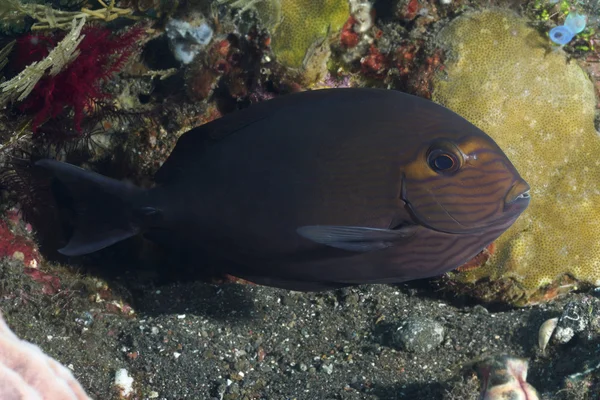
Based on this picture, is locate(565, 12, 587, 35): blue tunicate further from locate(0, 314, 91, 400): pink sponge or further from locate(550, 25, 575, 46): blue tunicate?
locate(0, 314, 91, 400): pink sponge

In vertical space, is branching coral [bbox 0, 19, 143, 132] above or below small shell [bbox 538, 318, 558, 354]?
above

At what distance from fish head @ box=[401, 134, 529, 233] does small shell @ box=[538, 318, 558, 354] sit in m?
1.54

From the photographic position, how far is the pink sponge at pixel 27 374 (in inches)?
69.4

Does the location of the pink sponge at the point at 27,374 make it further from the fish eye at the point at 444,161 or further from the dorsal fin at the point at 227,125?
the fish eye at the point at 444,161

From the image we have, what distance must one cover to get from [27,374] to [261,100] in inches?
105

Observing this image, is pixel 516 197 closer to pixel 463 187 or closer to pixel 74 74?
pixel 463 187

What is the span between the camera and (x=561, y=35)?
4.08 meters

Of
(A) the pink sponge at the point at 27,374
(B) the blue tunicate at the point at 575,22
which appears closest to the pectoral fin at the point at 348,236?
(A) the pink sponge at the point at 27,374

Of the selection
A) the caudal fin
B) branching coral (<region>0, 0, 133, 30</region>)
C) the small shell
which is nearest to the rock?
the small shell

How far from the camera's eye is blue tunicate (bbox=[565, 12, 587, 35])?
12.9 ft

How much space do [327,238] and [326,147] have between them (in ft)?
1.72

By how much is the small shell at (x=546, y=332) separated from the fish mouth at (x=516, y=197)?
1552mm

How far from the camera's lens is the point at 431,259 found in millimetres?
2576

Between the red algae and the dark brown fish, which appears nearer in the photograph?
the dark brown fish
